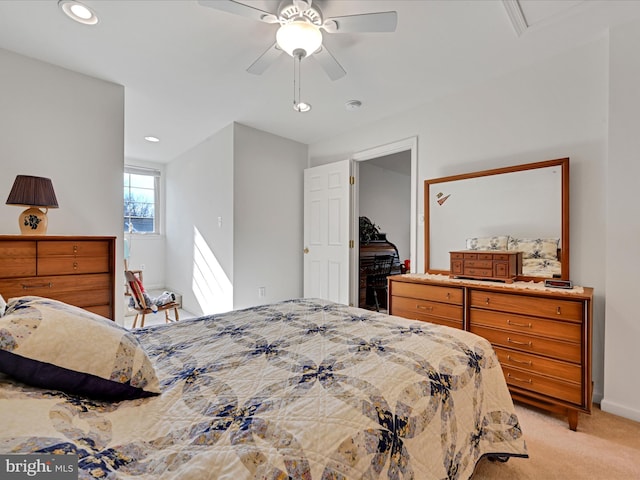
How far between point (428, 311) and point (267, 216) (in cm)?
239

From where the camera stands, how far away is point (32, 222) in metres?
2.12

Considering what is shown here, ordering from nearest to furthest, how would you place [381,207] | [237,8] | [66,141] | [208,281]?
[237,8]
[66,141]
[208,281]
[381,207]

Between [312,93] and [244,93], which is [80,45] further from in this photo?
[312,93]

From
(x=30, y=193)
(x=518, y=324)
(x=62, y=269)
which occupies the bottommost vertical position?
(x=518, y=324)

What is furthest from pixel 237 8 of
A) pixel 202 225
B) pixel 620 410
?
pixel 620 410

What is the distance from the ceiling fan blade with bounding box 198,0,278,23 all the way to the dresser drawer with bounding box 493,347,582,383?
259 centimetres

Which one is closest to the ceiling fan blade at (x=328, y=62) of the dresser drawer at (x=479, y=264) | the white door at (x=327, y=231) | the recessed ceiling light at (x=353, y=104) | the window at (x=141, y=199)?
the recessed ceiling light at (x=353, y=104)

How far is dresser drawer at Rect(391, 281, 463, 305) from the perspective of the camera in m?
2.34

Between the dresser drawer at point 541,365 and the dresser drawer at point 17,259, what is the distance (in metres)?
3.29

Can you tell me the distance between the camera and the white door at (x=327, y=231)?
374 cm

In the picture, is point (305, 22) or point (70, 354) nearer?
point (70, 354)

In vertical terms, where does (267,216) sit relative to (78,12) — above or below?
below

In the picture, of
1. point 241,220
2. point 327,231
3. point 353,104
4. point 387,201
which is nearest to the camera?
point 353,104

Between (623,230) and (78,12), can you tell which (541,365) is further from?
(78,12)
